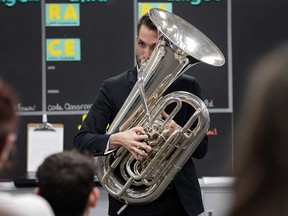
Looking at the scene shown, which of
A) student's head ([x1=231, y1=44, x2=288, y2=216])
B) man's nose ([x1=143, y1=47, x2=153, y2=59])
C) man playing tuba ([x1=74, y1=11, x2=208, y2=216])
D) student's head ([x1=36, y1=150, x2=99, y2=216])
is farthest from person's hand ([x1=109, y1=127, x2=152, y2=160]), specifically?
student's head ([x1=231, y1=44, x2=288, y2=216])

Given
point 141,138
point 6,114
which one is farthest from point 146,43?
point 6,114

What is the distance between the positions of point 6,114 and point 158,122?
1.92 metres

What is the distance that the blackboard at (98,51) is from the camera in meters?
4.88

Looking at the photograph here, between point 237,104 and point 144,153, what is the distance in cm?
Result: 207

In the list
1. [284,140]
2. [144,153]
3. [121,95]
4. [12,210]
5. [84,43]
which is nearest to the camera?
[284,140]

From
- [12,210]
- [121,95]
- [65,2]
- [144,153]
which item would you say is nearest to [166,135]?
[144,153]

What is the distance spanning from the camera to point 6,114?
1.09 meters

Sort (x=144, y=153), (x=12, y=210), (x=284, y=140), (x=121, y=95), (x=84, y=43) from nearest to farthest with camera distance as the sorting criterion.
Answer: (x=284, y=140) < (x=12, y=210) < (x=144, y=153) < (x=121, y=95) < (x=84, y=43)

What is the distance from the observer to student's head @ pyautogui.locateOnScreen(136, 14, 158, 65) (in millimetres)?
3137

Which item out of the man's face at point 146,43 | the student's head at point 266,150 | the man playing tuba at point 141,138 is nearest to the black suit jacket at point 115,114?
the man playing tuba at point 141,138

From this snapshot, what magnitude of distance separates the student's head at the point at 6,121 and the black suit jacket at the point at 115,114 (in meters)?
1.93

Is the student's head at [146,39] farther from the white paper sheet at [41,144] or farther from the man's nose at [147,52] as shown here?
the white paper sheet at [41,144]

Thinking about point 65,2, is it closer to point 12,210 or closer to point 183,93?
point 183,93

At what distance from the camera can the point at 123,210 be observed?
122 inches
